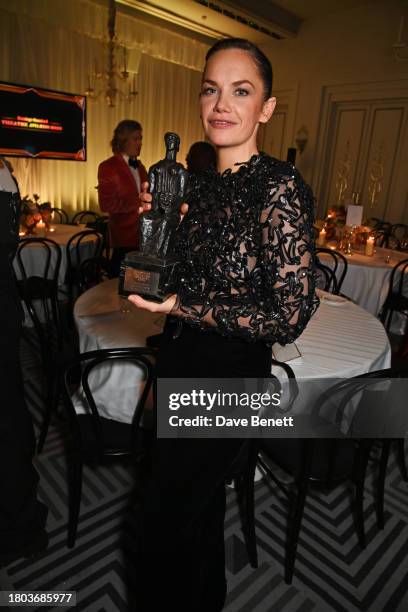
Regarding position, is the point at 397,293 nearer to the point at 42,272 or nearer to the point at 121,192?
the point at 121,192

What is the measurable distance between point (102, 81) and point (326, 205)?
4061 mm

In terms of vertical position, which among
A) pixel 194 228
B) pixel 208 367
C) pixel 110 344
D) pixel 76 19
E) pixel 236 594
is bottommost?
pixel 236 594

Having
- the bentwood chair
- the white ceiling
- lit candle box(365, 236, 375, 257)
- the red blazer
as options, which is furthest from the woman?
the white ceiling

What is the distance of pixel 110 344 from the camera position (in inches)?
74.0

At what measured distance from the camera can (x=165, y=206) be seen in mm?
1173

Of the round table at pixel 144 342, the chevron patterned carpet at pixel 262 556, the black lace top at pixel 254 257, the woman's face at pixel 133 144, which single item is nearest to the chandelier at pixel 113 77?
the woman's face at pixel 133 144

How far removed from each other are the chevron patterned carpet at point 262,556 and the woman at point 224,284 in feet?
1.81

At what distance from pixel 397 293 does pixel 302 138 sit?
3945mm

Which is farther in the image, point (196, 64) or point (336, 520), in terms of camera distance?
point (196, 64)

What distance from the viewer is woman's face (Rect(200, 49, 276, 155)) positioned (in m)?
1.02

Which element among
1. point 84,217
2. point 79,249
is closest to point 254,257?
point 79,249

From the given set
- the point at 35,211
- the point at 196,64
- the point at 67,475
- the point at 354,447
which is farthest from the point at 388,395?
the point at 196,64

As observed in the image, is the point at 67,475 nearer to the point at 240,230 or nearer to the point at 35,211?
the point at 240,230

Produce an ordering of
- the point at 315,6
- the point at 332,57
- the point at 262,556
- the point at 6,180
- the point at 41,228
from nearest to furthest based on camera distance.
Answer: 1. the point at 6,180
2. the point at 262,556
3. the point at 41,228
4. the point at 315,6
5. the point at 332,57
